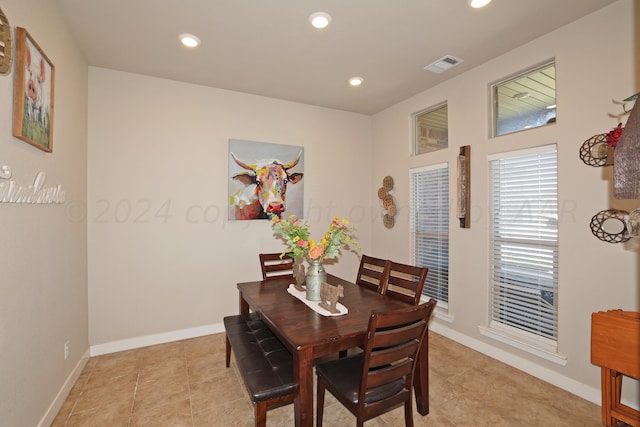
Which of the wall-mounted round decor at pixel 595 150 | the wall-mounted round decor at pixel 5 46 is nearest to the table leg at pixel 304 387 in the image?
the wall-mounted round decor at pixel 5 46

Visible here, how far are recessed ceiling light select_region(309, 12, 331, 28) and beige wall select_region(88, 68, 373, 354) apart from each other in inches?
65.3

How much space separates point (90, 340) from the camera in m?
2.92

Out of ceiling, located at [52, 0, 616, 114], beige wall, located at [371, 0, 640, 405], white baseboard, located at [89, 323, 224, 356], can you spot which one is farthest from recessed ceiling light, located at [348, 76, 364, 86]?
white baseboard, located at [89, 323, 224, 356]

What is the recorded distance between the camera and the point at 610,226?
2.12 m

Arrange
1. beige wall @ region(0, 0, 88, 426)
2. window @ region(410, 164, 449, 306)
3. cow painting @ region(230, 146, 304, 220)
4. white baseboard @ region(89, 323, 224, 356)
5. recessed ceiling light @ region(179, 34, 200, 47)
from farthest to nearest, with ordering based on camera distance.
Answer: cow painting @ region(230, 146, 304, 220) < window @ region(410, 164, 449, 306) < white baseboard @ region(89, 323, 224, 356) < recessed ceiling light @ region(179, 34, 200, 47) < beige wall @ region(0, 0, 88, 426)

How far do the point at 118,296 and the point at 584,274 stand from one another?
14.1 feet

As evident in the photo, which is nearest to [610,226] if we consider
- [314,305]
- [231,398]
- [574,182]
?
[574,182]

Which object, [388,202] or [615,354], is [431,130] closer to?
[388,202]

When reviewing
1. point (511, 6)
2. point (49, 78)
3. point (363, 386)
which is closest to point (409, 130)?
point (511, 6)

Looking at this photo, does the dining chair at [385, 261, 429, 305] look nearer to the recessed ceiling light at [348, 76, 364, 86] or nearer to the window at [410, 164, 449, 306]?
the window at [410, 164, 449, 306]

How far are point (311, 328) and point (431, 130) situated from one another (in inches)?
119

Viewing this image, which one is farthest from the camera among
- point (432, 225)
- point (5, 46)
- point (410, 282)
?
point (432, 225)

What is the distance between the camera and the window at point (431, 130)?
350 cm

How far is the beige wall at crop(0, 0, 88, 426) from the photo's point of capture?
152cm
